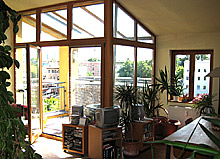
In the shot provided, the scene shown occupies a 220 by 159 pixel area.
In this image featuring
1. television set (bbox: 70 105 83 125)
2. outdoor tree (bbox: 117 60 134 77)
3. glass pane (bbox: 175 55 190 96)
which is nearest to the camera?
television set (bbox: 70 105 83 125)

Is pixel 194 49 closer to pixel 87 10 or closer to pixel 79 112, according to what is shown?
pixel 87 10

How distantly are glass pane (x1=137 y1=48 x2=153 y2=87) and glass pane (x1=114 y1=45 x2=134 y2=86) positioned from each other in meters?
0.32

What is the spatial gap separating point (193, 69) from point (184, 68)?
25cm

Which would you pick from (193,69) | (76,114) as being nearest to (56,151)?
(76,114)

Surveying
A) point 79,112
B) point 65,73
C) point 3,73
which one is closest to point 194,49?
point 79,112

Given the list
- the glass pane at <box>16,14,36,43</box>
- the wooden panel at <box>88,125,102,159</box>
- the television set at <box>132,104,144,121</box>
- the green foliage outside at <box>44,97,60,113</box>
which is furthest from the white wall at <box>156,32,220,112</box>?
the green foliage outside at <box>44,97,60,113</box>

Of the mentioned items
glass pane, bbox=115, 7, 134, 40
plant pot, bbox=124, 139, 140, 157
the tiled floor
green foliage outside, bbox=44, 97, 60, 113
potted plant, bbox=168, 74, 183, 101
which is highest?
glass pane, bbox=115, 7, 134, 40

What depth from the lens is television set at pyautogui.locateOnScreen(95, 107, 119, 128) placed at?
4.41 meters

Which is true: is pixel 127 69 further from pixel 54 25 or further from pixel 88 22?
pixel 54 25

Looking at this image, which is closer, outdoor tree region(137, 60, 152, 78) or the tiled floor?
the tiled floor

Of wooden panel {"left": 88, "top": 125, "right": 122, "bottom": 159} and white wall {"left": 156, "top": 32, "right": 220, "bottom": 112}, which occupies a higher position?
white wall {"left": 156, "top": 32, "right": 220, "bottom": 112}

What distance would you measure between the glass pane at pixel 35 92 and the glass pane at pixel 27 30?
28.6 inches

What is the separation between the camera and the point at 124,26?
5445 millimetres

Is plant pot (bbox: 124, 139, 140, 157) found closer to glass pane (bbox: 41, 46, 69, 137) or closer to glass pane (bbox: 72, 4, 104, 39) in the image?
glass pane (bbox: 72, 4, 104, 39)
